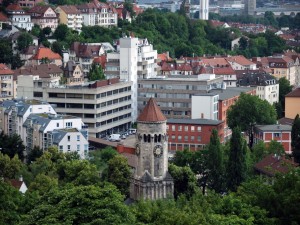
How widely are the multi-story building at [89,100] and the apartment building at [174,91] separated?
4498 millimetres

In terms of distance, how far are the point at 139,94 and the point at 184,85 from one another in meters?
4.33

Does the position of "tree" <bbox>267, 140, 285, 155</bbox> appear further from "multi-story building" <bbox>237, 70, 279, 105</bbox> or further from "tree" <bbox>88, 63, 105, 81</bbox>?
"multi-story building" <bbox>237, 70, 279, 105</bbox>

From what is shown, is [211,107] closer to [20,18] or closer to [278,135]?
[278,135]

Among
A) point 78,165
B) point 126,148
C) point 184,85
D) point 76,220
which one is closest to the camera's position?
point 76,220

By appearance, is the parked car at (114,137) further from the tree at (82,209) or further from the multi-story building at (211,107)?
the tree at (82,209)

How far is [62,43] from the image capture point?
105 metres

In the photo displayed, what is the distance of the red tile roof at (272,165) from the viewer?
57219mm

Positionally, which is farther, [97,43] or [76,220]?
[97,43]

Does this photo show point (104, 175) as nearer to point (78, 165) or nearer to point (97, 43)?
point (78, 165)

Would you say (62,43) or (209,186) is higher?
(62,43)

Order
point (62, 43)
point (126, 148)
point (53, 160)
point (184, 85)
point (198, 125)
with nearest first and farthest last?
point (53, 160) → point (126, 148) → point (198, 125) → point (184, 85) → point (62, 43)

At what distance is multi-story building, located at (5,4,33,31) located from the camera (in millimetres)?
110875

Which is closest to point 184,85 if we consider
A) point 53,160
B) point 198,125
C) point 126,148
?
point 198,125

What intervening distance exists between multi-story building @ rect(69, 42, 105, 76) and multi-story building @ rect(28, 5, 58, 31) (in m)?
10.0
